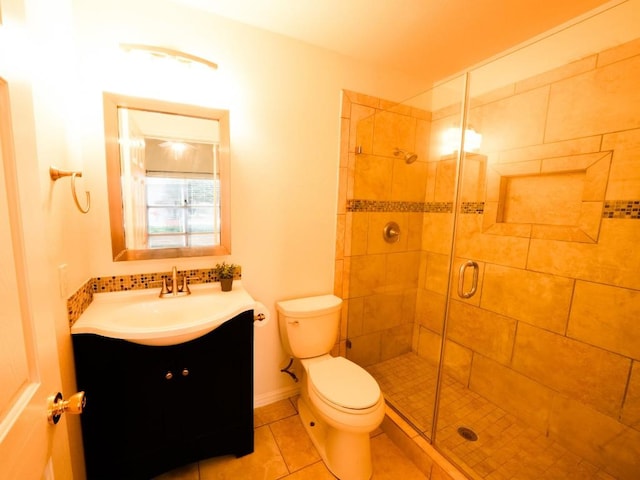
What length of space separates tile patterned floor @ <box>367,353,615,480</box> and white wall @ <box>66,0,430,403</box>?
0.90m

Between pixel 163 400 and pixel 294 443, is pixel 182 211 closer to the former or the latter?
pixel 163 400

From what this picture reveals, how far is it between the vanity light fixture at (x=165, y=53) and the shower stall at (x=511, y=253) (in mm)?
925

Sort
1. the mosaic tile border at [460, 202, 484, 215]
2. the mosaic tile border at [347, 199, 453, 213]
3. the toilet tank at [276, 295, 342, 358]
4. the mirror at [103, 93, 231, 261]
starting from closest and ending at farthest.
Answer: the mirror at [103, 93, 231, 261] < the toilet tank at [276, 295, 342, 358] < the mosaic tile border at [460, 202, 484, 215] < the mosaic tile border at [347, 199, 453, 213]

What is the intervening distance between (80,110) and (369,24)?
1555mm

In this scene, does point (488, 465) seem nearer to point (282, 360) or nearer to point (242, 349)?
point (282, 360)

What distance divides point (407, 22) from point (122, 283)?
2.10 metres

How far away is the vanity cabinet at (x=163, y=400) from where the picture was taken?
1.15m

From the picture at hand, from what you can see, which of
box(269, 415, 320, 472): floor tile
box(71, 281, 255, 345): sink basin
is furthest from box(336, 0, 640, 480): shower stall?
box(71, 281, 255, 345): sink basin

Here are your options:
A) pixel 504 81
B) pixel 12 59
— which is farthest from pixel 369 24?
pixel 12 59

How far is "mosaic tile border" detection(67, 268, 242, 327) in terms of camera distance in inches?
47.8

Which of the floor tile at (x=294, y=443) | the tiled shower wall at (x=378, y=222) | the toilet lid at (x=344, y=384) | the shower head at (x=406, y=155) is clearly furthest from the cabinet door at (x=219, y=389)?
the shower head at (x=406, y=155)

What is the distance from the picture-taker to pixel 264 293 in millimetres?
1807

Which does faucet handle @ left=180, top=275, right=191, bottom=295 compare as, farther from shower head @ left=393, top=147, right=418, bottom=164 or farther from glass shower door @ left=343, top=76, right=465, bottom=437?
shower head @ left=393, top=147, right=418, bottom=164

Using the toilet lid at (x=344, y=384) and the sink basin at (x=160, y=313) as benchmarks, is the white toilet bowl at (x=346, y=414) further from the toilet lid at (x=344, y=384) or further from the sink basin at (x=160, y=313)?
the sink basin at (x=160, y=313)
